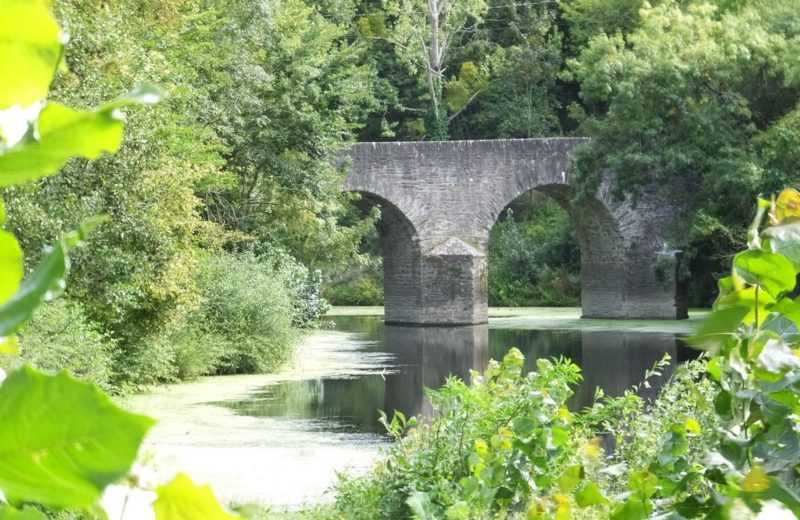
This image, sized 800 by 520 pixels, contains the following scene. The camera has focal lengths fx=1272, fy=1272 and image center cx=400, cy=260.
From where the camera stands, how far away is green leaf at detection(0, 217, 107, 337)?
0.42 m

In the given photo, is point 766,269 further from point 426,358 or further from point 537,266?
point 537,266

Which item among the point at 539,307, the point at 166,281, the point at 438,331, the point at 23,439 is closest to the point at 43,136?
the point at 23,439

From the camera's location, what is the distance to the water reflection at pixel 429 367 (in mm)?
11945

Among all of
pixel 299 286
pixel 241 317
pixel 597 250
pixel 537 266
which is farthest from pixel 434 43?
pixel 241 317

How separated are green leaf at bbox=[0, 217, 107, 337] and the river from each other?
1974mm

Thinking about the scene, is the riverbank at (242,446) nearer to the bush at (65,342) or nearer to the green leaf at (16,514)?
the bush at (65,342)

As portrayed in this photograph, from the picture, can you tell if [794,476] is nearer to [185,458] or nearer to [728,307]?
[728,307]

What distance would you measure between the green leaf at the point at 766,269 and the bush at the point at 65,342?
8.24 m

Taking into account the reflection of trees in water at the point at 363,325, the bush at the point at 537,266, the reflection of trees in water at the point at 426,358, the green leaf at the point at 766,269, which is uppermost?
the bush at the point at 537,266

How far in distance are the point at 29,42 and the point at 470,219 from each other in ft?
81.0

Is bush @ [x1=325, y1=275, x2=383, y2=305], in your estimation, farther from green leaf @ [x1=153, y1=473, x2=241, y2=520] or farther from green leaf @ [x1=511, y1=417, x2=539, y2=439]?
green leaf @ [x1=153, y1=473, x2=241, y2=520]

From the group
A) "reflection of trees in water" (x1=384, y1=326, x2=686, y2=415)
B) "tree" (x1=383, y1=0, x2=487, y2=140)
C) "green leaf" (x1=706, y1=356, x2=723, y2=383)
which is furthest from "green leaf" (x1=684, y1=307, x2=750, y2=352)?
"tree" (x1=383, y1=0, x2=487, y2=140)

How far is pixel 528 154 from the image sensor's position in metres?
24.8

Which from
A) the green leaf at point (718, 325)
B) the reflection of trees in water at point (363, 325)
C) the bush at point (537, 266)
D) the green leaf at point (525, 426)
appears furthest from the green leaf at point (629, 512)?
the bush at point (537, 266)
